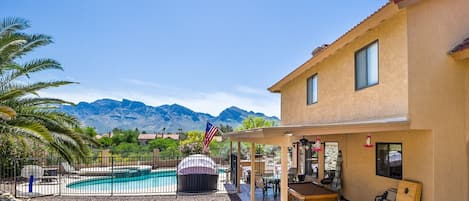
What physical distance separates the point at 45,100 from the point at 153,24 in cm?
1297

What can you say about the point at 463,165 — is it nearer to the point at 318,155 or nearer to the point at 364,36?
the point at 364,36

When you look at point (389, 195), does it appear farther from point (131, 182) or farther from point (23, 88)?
point (131, 182)

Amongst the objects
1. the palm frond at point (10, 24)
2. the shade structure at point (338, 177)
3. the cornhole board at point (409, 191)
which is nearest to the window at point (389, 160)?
the cornhole board at point (409, 191)

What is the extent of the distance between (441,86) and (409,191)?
2.78m

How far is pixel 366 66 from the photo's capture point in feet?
35.8

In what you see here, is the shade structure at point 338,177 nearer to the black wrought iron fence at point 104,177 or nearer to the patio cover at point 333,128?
the patio cover at point 333,128

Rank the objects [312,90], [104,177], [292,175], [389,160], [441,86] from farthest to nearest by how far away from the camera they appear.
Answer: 1. [104,177]
2. [292,175]
3. [312,90]
4. [389,160]
5. [441,86]

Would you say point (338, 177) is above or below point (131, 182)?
above

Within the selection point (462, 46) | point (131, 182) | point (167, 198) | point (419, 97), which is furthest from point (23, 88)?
point (462, 46)

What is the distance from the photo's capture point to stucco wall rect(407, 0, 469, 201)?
8.61 m

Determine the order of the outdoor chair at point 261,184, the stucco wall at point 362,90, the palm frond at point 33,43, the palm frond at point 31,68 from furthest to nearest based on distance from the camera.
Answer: the outdoor chair at point 261,184 → the palm frond at point 31,68 → the palm frond at point 33,43 → the stucco wall at point 362,90

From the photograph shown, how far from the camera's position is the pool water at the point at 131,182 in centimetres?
2187

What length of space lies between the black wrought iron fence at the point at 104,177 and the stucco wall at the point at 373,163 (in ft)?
22.8

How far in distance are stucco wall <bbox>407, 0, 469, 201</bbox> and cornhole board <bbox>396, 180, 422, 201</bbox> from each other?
458 millimetres
